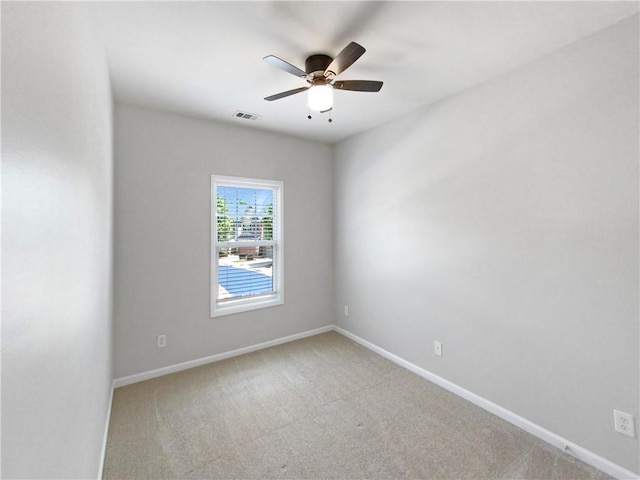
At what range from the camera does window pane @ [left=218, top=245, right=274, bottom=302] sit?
3379 millimetres

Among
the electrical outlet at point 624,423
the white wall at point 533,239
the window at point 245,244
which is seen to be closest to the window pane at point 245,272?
the window at point 245,244

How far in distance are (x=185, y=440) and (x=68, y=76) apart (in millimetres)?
2270

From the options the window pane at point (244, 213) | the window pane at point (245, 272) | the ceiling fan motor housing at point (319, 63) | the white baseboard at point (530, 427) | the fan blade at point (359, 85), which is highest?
the ceiling fan motor housing at point (319, 63)

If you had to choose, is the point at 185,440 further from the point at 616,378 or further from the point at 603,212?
the point at 603,212

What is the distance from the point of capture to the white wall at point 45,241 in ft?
1.81

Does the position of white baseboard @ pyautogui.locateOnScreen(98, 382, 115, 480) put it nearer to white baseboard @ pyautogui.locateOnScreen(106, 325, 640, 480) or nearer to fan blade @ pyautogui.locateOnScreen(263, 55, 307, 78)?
white baseboard @ pyautogui.locateOnScreen(106, 325, 640, 480)

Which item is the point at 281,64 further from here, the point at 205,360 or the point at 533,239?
the point at 205,360

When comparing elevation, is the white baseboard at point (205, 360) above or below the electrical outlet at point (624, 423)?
below

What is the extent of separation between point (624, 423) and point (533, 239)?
1200 millimetres

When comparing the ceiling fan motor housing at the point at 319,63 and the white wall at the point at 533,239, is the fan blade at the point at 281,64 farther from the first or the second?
the white wall at the point at 533,239

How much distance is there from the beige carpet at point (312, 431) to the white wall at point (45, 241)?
2.53 feet

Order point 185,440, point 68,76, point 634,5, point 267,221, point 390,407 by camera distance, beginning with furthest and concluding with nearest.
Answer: point 267,221 → point 390,407 → point 185,440 → point 634,5 → point 68,76

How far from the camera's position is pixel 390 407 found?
94.6 inches

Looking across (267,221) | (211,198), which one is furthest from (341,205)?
(211,198)
